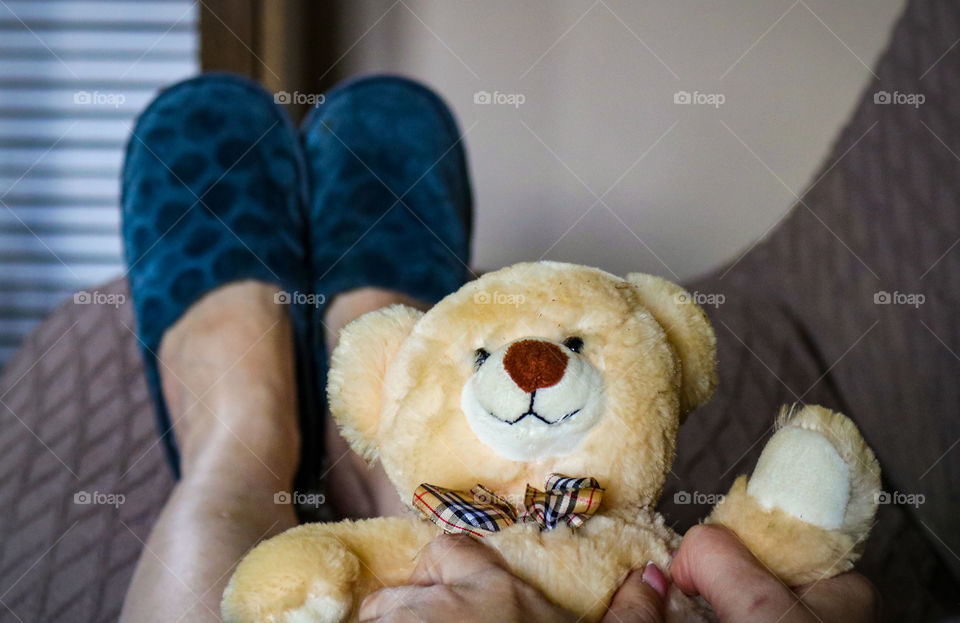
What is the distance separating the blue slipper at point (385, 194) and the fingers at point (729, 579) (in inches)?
25.0

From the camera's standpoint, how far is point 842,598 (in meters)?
0.41

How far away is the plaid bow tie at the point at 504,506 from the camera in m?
0.39

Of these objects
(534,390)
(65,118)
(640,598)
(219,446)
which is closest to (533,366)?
(534,390)

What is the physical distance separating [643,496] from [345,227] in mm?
719

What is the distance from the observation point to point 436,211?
1.13m

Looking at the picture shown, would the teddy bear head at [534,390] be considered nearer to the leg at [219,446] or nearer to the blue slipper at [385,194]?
the leg at [219,446]

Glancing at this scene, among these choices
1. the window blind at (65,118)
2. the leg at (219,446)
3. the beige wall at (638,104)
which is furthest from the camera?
the beige wall at (638,104)

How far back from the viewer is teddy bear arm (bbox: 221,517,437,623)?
0.38m

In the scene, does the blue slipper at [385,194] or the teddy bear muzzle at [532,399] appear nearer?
the teddy bear muzzle at [532,399]

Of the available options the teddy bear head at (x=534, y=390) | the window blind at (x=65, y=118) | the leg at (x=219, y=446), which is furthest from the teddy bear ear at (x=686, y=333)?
the window blind at (x=65, y=118)

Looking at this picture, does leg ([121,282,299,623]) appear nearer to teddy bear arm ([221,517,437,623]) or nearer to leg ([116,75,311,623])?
leg ([116,75,311,623])

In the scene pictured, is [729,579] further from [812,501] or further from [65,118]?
[65,118]

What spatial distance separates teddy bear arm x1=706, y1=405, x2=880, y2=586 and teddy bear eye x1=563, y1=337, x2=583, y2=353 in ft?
0.35

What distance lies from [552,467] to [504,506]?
31 mm
